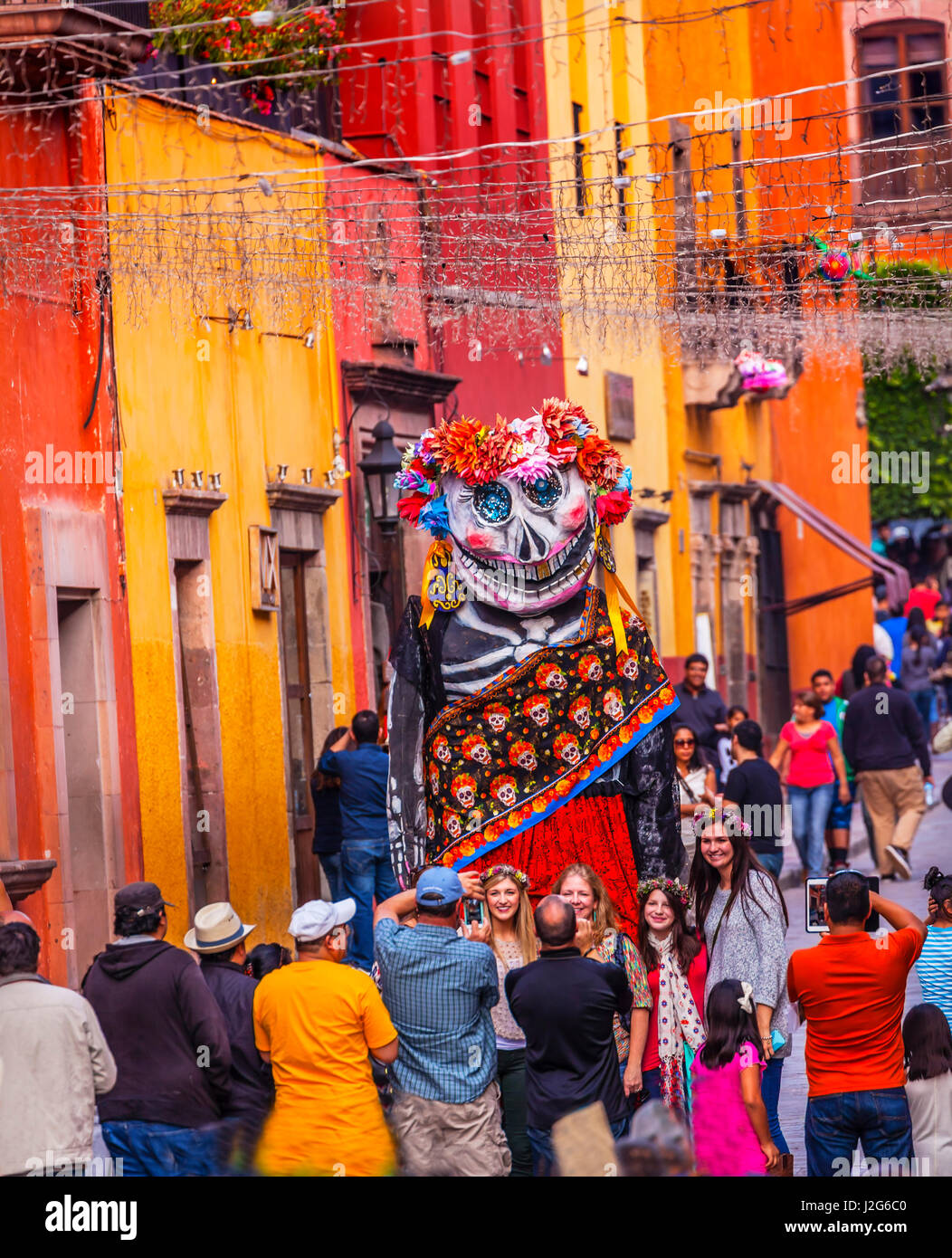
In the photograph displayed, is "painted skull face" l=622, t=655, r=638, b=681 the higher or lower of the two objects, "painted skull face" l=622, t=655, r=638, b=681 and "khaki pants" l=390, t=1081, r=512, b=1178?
the higher

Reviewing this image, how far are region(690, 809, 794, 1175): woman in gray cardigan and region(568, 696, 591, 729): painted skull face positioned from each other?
3.33ft

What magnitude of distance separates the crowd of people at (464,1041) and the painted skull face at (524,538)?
1.77 m

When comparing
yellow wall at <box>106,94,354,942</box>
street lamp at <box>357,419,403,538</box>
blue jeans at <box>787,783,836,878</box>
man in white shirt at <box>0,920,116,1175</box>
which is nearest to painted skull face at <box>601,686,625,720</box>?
man in white shirt at <box>0,920,116,1175</box>

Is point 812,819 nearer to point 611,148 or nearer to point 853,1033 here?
point 611,148

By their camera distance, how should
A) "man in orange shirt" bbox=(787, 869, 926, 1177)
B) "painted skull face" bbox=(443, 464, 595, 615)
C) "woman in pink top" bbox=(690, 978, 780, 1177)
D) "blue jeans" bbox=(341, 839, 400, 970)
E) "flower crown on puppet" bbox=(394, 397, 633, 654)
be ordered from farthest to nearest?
"blue jeans" bbox=(341, 839, 400, 970)
"flower crown on puppet" bbox=(394, 397, 633, 654)
"painted skull face" bbox=(443, 464, 595, 615)
"man in orange shirt" bbox=(787, 869, 926, 1177)
"woman in pink top" bbox=(690, 978, 780, 1177)

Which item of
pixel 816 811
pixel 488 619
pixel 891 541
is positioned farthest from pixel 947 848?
pixel 891 541

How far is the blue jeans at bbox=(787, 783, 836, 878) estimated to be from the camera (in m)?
20.4

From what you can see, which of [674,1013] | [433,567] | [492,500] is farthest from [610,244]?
[674,1013]

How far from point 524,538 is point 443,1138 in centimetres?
311

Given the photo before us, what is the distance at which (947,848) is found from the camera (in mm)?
22938

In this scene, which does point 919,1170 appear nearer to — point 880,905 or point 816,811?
point 880,905

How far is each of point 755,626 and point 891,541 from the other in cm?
1566

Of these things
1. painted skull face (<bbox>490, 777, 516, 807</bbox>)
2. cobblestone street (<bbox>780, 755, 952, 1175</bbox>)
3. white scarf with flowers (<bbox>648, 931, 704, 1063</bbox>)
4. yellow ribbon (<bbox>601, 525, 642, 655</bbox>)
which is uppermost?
yellow ribbon (<bbox>601, 525, 642, 655</bbox>)

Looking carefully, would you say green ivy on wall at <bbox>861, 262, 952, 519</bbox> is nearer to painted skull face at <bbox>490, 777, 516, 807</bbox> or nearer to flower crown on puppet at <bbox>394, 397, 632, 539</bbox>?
flower crown on puppet at <bbox>394, 397, 632, 539</bbox>
